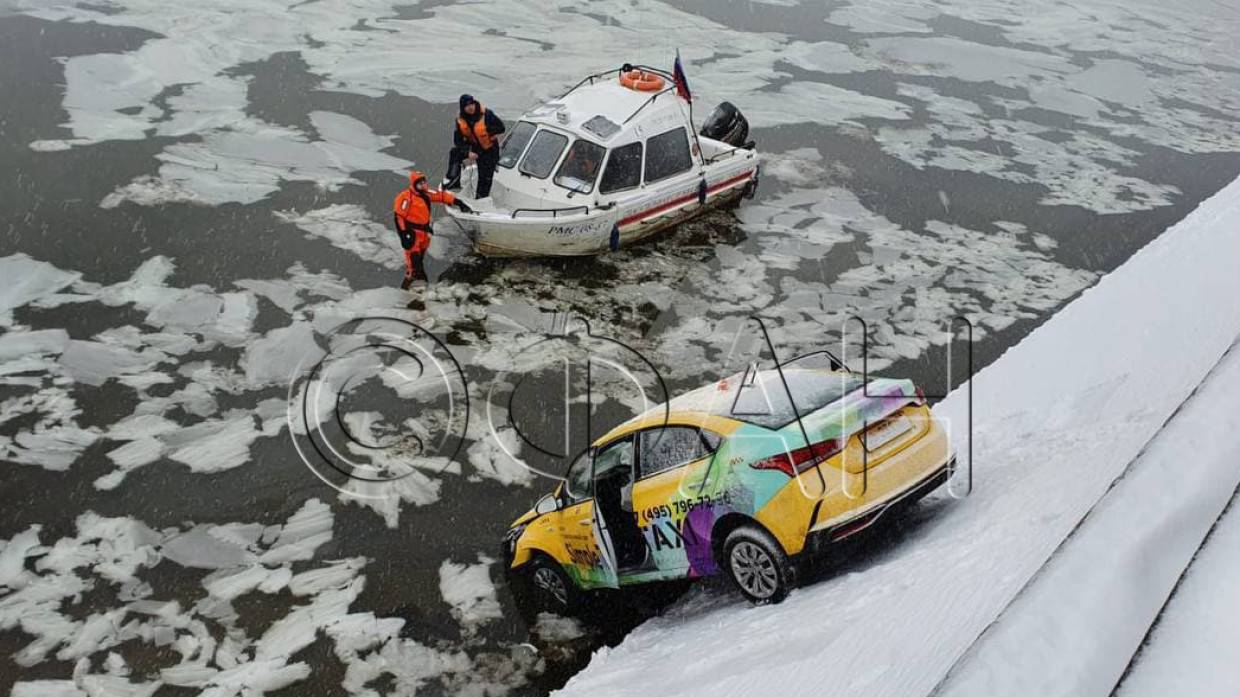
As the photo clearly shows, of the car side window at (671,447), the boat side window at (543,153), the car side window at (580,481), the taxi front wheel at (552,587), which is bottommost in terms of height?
the taxi front wheel at (552,587)

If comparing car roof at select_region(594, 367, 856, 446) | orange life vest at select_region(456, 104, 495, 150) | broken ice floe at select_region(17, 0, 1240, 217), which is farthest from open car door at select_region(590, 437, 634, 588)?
broken ice floe at select_region(17, 0, 1240, 217)

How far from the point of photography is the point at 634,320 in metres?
11.7

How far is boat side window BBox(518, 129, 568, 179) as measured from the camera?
1300 centimetres

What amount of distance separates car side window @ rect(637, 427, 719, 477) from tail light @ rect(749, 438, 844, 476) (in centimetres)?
44

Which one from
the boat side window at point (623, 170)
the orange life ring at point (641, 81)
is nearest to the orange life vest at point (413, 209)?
the boat side window at point (623, 170)

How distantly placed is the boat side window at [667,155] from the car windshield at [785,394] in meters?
7.49

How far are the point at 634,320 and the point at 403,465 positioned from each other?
405 centimetres

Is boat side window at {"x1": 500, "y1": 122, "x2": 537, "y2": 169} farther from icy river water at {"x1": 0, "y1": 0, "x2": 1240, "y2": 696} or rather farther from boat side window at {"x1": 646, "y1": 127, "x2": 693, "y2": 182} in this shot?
boat side window at {"x1": 646, "y1": 127, "x2": 693, "y2": 182}

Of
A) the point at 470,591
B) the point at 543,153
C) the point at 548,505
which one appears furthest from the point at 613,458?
the point at 543,153

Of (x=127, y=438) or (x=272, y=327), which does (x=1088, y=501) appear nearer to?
(x=127, y=438)

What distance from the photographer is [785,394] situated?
6.16m

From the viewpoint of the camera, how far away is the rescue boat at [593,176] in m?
12.5

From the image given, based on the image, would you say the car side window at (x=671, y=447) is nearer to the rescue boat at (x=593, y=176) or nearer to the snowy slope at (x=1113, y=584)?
the snowy slope at (x=1113, y=584)

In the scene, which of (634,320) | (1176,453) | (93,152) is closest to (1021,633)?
(1176,453)
